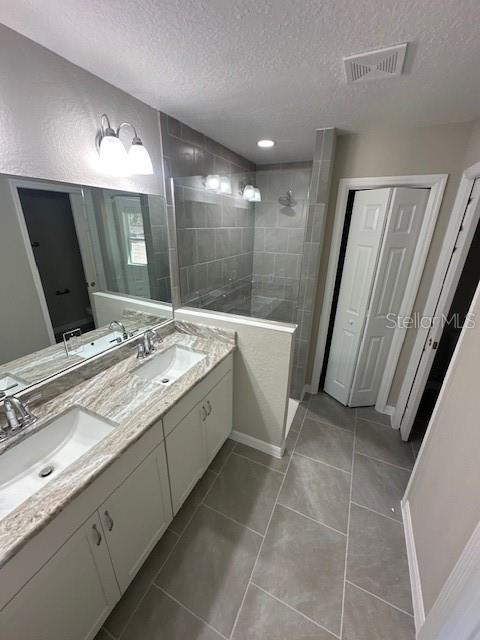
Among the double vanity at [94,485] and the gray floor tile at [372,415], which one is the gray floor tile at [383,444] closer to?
the gray floor tile at [372,415]

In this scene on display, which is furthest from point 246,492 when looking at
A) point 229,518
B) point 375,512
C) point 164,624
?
point 375,512

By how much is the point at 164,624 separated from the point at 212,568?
0.28 meters

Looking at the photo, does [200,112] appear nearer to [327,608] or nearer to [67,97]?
[67,97]

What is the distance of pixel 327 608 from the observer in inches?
47.1

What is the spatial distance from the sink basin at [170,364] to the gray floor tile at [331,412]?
131cm

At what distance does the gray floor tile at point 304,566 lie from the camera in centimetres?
121

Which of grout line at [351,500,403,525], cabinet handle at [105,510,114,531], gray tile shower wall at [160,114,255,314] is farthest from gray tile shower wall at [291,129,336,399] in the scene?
cabinet handle at [105,510,114,531]

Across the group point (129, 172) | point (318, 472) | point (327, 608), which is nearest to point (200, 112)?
point (129, 172)

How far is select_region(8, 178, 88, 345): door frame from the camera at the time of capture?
109 cm

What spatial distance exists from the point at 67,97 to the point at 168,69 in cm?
48

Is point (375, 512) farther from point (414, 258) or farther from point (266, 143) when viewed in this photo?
point (266, 143)

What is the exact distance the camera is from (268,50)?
1.06 metres

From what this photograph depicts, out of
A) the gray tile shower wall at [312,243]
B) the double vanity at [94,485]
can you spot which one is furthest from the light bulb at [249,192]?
the double vanity at [94,485]

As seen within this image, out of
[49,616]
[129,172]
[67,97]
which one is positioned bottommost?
[49,616]
